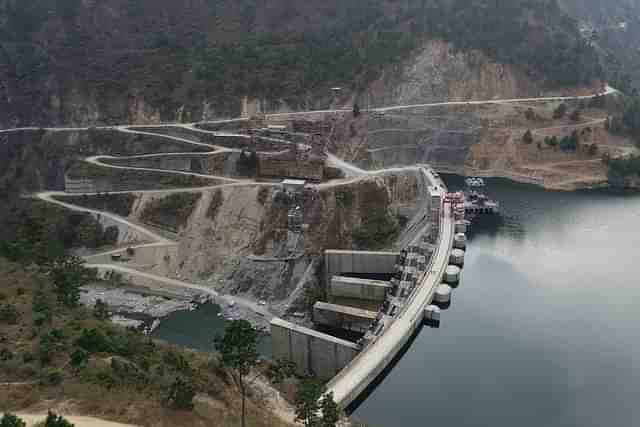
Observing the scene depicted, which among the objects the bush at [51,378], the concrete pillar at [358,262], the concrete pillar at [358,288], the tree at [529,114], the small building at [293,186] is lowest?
the concrete pillar at [358,288]

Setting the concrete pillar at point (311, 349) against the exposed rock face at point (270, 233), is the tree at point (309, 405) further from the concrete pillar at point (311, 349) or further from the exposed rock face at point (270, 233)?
the exposed rock face at point (270, 233)

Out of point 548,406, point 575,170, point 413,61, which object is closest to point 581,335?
point 548,406

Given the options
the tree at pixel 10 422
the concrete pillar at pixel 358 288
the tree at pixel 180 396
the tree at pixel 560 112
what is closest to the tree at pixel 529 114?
the tree at pixel 560 112

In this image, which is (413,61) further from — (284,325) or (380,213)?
(284,325)

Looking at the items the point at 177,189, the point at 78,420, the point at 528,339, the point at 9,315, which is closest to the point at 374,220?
the point at 528,339

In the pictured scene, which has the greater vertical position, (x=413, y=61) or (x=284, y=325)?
(x=413, y=61)

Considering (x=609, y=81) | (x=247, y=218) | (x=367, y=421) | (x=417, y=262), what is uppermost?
(x=609, y=81)
